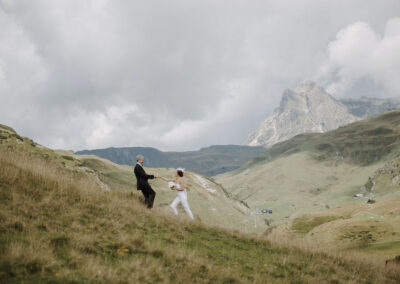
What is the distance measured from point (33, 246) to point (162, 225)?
19.4 feet

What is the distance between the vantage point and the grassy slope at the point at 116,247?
275 inches

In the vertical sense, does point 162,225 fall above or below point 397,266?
above

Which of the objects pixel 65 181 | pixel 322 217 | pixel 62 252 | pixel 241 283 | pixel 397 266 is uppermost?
pixel 65 181

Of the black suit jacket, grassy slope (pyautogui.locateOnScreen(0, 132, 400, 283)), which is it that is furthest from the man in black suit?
grassy slope (pyautogui.locateOnScreen(0, 132, 400, 283))

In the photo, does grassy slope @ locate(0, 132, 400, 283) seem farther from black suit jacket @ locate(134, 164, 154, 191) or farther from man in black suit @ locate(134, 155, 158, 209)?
black suit jacket @ locate(134, 164, 154, 191)

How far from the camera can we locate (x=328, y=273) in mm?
11492

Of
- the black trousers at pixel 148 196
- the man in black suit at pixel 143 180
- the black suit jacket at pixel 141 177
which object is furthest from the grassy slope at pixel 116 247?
the black suit jacket at pixel 141 177

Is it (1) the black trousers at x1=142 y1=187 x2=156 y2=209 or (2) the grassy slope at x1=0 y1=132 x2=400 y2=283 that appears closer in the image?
(2) the grassy slope at x1=0 y1=132 x2=400 y2=283

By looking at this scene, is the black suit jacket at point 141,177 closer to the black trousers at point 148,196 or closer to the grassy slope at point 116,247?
the black trousers at point 148,196

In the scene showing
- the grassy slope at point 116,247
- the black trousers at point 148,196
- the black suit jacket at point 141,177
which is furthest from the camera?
the black trousers at point 148,196

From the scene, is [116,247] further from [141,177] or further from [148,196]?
[148,196]

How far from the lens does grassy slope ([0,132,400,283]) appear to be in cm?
700

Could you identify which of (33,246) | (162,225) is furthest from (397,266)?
(33,246)

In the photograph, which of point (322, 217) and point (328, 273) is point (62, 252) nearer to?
point (328, 273)
